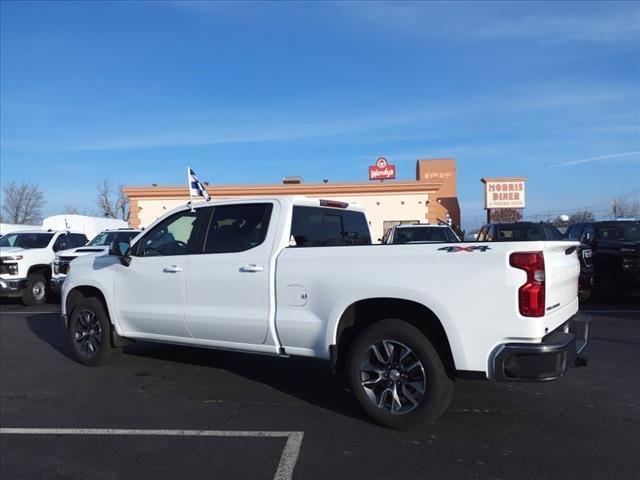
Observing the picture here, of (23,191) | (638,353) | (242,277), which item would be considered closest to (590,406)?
(638,353)

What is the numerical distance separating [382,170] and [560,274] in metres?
29.9

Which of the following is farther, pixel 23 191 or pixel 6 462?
pixel 23 191

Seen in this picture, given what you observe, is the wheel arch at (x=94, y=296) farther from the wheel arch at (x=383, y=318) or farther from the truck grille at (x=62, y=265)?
the truck grille at (x=62, y=265)

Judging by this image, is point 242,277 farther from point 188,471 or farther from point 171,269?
point 188,471

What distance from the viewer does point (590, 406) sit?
4.91 m

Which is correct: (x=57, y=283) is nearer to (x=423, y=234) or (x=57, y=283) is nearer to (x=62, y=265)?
(x=62, y=265)

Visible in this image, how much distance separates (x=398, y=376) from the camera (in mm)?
4383

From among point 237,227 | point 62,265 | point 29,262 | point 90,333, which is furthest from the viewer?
point 29,262

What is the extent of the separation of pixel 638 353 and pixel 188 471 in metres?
5.82

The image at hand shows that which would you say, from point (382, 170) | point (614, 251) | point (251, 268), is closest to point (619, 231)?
point (614, 251)

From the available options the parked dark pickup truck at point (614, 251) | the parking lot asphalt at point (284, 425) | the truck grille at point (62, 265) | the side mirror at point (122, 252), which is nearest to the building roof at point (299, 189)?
the truck grille at point (62, 265)

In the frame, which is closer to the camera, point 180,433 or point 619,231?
point 180,433

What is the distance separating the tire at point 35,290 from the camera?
1330cm

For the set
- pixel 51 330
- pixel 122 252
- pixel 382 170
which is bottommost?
pixel 51 330
